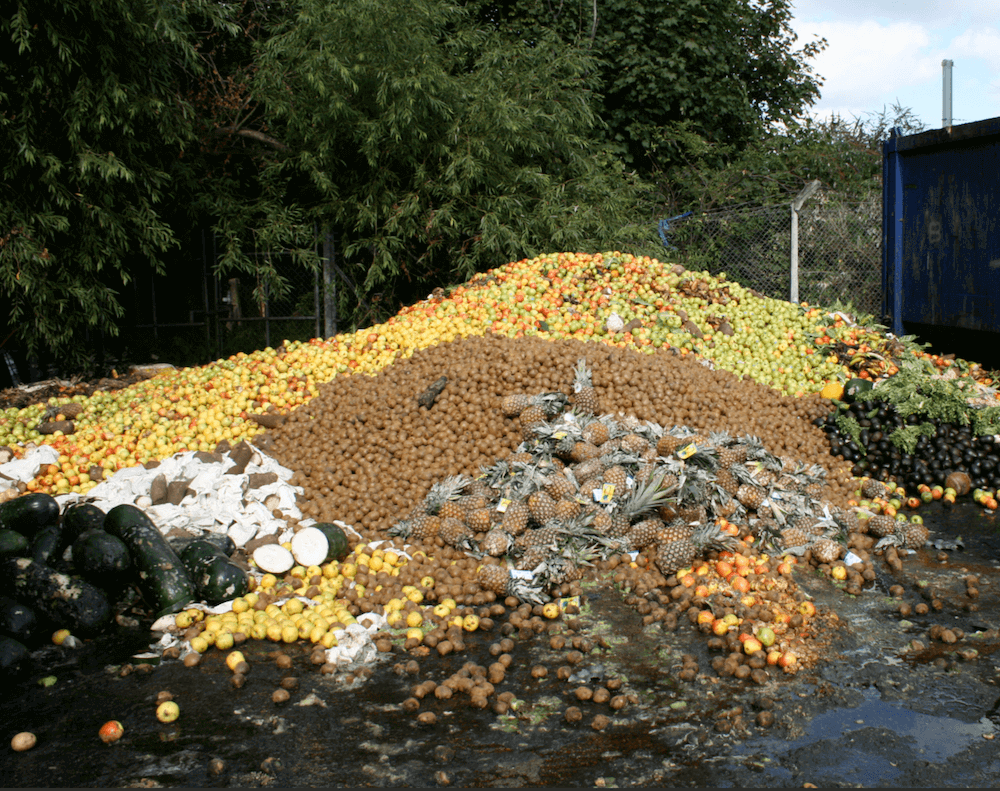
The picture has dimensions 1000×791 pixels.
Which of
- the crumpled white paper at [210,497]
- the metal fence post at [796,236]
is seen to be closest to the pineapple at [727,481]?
the crumpled white paper at [210,497]

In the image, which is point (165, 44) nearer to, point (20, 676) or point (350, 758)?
point (20, 676)

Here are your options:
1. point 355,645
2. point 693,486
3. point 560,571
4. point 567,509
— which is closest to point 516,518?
point 567,509

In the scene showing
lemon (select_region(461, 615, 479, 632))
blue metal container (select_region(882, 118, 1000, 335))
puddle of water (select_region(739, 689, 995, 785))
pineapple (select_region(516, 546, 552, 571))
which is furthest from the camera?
blue metal container (select_region(882, 118, 1000, 335))

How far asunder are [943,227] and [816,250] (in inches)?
173

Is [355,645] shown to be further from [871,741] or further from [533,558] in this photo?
[871,741]

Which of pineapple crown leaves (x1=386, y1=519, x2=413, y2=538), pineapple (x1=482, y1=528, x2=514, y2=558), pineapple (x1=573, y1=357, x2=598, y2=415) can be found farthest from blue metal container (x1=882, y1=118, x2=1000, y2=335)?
pineapple crown leaves (x1=386, y1=519, x2=413, y2=538)

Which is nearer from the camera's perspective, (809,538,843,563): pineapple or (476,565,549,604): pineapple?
(476,565,549,604): pineapple

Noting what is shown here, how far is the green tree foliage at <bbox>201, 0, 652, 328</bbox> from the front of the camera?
10594mm

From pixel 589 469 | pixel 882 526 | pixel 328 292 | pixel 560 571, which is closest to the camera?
pixel 560 571

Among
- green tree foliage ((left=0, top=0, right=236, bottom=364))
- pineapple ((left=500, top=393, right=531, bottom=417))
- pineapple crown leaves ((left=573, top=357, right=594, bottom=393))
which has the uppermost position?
green tree foliage ((left=0, top=0, right=236, bottom=364))

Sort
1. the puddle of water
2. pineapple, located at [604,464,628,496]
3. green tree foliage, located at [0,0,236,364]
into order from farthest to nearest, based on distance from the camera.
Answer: green tree foliage, located at [0,0,236,364], pineapple, located at [604,464,628,496], the puddle of water

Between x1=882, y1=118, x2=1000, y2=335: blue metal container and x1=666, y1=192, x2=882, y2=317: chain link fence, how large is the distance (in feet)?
9.10

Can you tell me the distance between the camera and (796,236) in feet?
42.8

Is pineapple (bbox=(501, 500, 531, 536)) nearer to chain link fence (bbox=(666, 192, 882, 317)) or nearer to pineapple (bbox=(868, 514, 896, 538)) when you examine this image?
pineapple (bbox=(868, 514, 896, 538))
